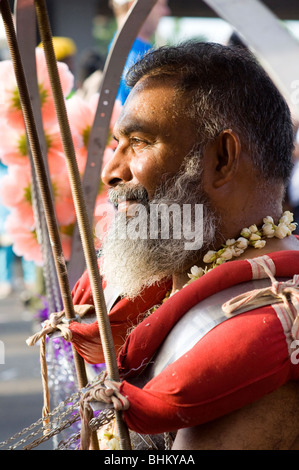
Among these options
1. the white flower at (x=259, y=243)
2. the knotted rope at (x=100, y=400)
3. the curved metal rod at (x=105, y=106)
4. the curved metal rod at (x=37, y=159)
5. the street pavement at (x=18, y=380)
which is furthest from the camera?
the street pavement at (x=18, y=380)

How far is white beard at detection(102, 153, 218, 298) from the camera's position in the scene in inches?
55.1

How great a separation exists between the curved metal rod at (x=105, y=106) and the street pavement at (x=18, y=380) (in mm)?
1072

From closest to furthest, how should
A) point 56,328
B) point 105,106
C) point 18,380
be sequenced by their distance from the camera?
point 56,328 → point 105,106 → point 18,380

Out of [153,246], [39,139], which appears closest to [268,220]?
[153,246]

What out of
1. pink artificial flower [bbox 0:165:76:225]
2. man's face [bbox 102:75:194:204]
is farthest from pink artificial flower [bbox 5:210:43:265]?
man's face [bbox 102:75:194:204]

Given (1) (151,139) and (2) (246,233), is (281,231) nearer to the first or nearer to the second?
(2) (246,233)

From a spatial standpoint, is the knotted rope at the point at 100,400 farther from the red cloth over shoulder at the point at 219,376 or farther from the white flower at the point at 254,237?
the white flower at the point at 254,237

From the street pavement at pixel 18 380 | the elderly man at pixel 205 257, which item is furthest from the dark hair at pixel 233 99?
the street pavement at pixel 18 380

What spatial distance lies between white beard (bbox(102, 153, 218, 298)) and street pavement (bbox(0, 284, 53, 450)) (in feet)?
5.21

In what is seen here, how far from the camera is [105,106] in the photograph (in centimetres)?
204

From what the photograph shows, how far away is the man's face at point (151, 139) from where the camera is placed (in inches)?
54.9

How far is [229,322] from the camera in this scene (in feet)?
3.91

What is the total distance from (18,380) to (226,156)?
4267 millimetres

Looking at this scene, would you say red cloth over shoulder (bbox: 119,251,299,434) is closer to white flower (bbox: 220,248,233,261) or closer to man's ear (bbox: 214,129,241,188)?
white flower (bbox: 220,248,233,261)
